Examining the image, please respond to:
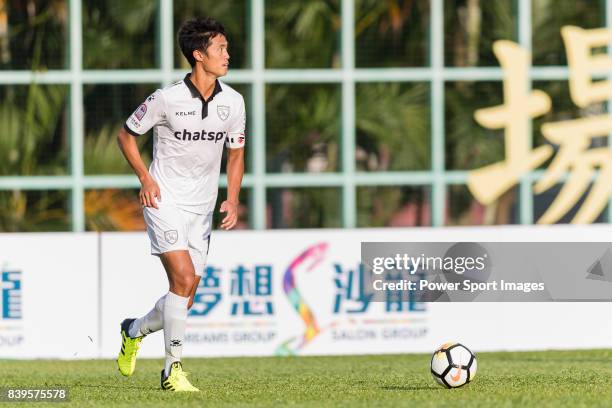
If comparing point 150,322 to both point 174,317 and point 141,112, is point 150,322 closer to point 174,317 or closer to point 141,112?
point 174,317

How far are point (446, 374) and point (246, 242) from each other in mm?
4218

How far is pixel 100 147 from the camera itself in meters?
15.8

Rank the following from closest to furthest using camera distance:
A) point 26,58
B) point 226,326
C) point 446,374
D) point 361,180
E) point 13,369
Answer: point 446,374, point 13,369, point 226,326, point 361,180, point 26,58

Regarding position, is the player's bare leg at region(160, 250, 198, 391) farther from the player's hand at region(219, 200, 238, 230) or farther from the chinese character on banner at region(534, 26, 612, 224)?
the chinese character on banner at region(534, 26, 612, 224)

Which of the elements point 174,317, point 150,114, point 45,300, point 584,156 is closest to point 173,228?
point 174,317

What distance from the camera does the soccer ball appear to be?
9.66 metres

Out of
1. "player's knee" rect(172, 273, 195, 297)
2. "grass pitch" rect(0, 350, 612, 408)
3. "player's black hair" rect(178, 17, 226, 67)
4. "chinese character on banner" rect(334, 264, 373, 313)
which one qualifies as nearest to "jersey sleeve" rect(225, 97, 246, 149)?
"player's black hair" rect(178, 17, 226, 67)

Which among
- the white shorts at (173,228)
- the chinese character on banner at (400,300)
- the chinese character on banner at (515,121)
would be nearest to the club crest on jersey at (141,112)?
the white shorts at (173,228)

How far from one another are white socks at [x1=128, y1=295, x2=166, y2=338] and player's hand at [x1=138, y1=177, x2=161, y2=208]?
1.98 feet

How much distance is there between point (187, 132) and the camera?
9.73m

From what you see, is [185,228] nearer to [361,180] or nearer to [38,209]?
[361,180]

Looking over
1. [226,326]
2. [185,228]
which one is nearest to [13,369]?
[226,326]

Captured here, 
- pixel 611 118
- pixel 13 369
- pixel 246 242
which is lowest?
pixel 13 369

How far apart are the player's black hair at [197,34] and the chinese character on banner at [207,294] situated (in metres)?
4.02
